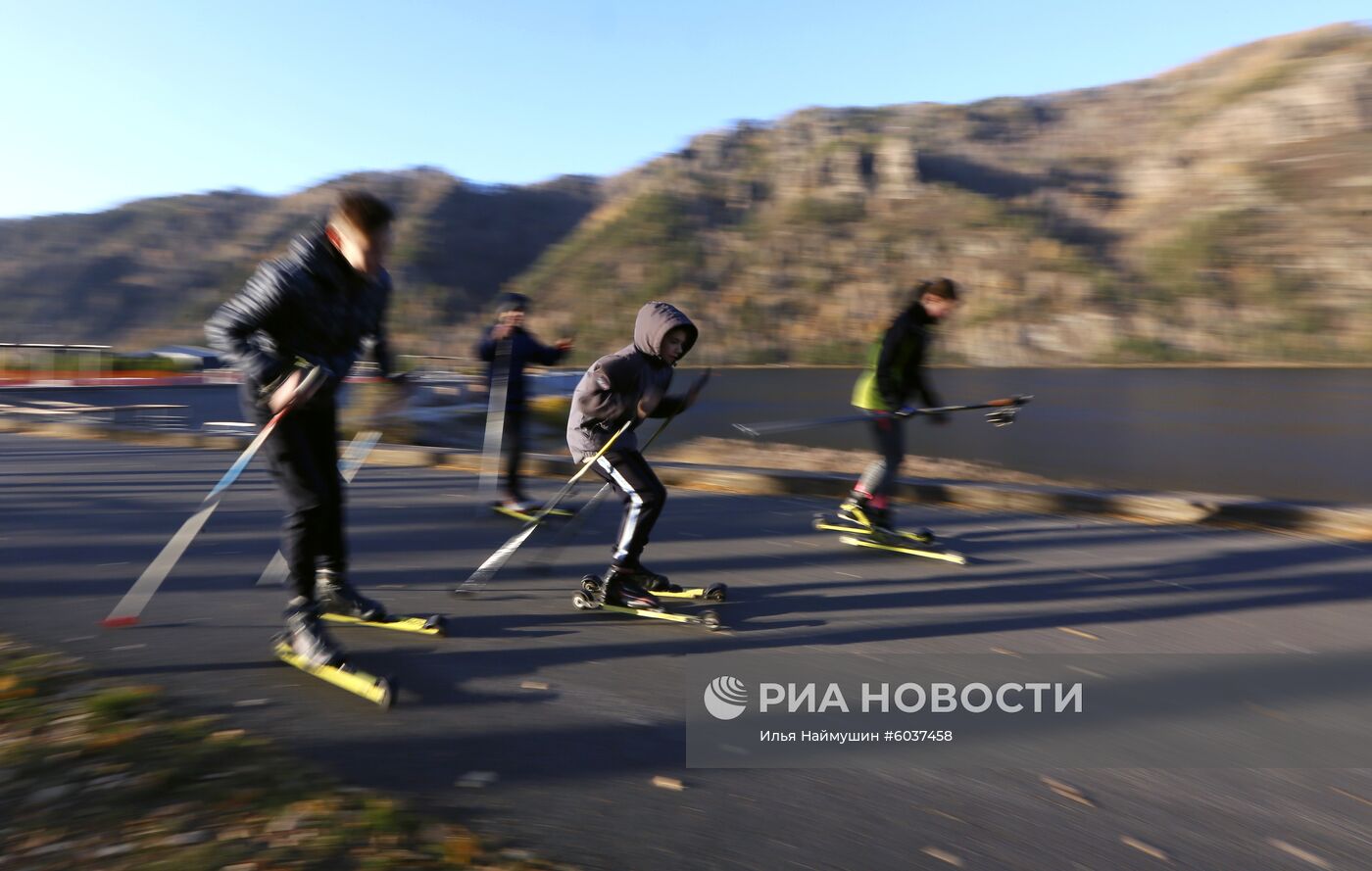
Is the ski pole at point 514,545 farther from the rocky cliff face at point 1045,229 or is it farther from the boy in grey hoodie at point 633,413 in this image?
the rocky cliff face at point 1045,229

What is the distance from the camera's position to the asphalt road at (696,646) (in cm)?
285

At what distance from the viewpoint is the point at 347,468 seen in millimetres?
5746

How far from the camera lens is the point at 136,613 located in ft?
14.2

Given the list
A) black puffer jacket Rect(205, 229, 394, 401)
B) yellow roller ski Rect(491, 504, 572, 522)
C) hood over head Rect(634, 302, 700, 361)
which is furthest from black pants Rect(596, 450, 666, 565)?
yellow roller ski Rect(491, 504, 572, 522)

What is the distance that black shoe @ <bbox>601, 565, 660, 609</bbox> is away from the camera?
4977 mm

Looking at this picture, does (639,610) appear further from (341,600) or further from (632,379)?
(341,600)

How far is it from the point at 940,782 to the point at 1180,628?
245 cm

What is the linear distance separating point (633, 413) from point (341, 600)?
1613mm

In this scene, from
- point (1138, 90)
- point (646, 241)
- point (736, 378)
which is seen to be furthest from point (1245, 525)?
point (1138, 90)

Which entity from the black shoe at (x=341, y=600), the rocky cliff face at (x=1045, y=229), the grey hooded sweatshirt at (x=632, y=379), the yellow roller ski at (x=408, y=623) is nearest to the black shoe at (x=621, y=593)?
the grey hooded sweatshirt at (x=632, y=379)

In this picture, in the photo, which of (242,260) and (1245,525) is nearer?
(1245,525)

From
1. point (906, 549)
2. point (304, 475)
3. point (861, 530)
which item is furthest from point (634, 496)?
point (861, 530)

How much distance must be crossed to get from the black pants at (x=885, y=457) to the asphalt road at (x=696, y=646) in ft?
1.72

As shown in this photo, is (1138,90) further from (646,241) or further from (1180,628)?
(1180,628)
